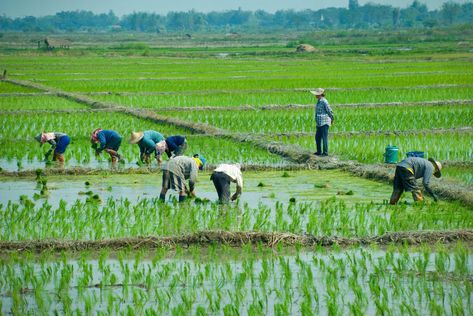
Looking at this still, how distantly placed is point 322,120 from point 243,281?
246 inches

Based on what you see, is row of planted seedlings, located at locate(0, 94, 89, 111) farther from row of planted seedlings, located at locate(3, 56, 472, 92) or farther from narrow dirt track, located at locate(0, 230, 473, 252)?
narrow dirt track, located at locate(0, 230, 473, 252)

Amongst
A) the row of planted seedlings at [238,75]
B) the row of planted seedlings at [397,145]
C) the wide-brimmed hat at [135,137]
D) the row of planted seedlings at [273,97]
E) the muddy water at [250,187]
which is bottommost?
the row of planted seedlings at [238,75]

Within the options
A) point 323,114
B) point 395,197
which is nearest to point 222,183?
point 395,197

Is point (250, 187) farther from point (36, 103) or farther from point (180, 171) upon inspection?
point (36, 103)

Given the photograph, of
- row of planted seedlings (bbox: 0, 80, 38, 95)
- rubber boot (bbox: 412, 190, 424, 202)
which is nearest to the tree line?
row of planted seedlings (bbox: 0, 80, 38, 95)

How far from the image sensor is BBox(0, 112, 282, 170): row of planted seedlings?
1248 cm

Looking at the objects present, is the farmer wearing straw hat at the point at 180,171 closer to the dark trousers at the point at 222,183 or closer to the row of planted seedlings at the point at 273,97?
the dark trousers at the point at 222,183

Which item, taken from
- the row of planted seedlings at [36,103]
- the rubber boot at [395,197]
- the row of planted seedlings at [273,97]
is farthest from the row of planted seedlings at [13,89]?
the rubber boot at [395,197]

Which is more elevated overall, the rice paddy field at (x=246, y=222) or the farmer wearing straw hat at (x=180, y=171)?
the farmer wearing straw hat at (x=180, y=171)

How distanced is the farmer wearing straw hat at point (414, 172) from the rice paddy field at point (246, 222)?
0.19m

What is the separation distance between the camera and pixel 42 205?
898cm

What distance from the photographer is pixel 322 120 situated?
39.7 ft

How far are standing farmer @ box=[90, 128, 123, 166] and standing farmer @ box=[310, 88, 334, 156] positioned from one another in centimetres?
267

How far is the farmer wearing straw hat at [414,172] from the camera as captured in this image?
27.7 feet
